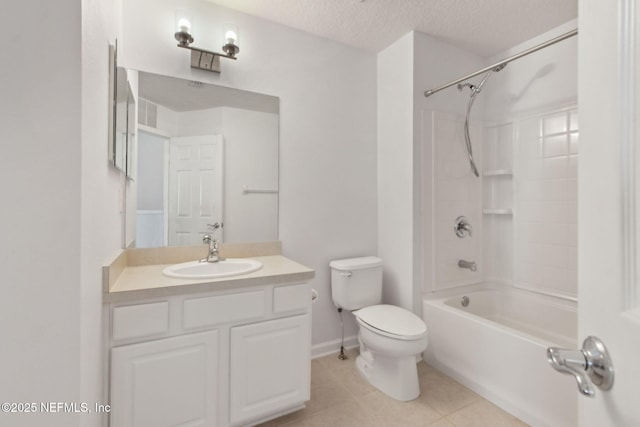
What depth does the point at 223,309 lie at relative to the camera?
1.37 m

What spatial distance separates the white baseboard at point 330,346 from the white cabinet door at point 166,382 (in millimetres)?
976

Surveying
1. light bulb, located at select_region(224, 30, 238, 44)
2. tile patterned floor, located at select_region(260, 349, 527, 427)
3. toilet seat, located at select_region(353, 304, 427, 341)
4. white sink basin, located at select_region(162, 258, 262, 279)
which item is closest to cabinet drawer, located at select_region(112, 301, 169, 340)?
white sink basin, located at select_region(162, 258, 262, 279)

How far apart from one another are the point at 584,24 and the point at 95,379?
5.39 feet

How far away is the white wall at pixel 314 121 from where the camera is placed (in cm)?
188

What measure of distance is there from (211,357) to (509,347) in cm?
158

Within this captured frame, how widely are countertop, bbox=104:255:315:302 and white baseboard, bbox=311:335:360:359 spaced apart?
910 millimetres

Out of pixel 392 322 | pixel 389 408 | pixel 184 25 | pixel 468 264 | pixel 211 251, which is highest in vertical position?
pixel 184 25

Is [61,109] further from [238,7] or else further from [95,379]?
[238,7]

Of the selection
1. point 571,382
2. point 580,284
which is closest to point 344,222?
point 571,382

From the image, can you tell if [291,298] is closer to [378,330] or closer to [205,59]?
[378,330]

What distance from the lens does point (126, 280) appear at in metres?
1.35

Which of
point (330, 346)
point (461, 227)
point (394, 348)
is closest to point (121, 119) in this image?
point (394, 348)

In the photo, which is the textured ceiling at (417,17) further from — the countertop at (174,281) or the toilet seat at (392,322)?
the toilet seat at (392,322)

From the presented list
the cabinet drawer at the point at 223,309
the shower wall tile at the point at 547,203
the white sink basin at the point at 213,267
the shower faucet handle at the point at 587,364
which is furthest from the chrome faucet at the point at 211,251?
the shower wall tile at the point at 547,203
